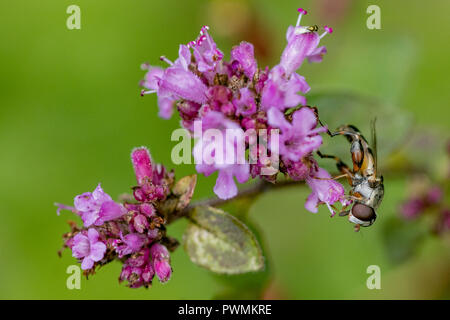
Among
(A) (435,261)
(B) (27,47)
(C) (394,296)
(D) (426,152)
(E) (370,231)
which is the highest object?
(B) (27,47)

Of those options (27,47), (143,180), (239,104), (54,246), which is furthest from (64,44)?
(239,104)

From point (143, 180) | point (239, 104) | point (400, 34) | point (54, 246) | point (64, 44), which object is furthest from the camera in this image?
point (64, 44)

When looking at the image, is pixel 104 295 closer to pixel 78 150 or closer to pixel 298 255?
pixel 78 150

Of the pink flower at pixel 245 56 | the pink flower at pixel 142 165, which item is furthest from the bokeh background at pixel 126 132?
the pink flower at pixel 245 56

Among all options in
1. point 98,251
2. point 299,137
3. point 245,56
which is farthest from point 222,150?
point 98,251

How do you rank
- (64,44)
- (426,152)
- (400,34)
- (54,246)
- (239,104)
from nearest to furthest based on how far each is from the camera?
(239,104) < (426,152) < (400,34) < (54,246) < (64,44)

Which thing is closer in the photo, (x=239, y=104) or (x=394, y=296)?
(x=239, y=104)
